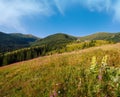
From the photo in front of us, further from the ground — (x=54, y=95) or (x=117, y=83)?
(x=117, y=83)

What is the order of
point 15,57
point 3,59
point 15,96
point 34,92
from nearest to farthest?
point 34,92 < point 15,96 < point 3,59 < point 15,57

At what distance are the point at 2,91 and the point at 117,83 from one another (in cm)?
834

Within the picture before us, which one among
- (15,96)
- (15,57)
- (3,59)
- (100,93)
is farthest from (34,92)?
(15,57)

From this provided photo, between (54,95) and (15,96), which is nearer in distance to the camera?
(54,95)

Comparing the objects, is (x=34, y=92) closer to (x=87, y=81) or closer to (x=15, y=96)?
(x=15, y=96)

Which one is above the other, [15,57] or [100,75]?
[100,75]

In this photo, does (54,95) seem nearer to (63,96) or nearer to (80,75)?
(63,96)

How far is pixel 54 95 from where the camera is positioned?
276 inches

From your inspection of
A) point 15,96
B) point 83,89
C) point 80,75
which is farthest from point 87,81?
point 15,96

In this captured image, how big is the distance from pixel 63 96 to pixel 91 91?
41.9 inches

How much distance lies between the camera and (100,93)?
20.8 feet

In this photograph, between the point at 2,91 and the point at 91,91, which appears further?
the point at 2,91

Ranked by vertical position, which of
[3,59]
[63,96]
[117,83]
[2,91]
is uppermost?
[117,83]

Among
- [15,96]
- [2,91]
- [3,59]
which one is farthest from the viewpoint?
[3,59]
